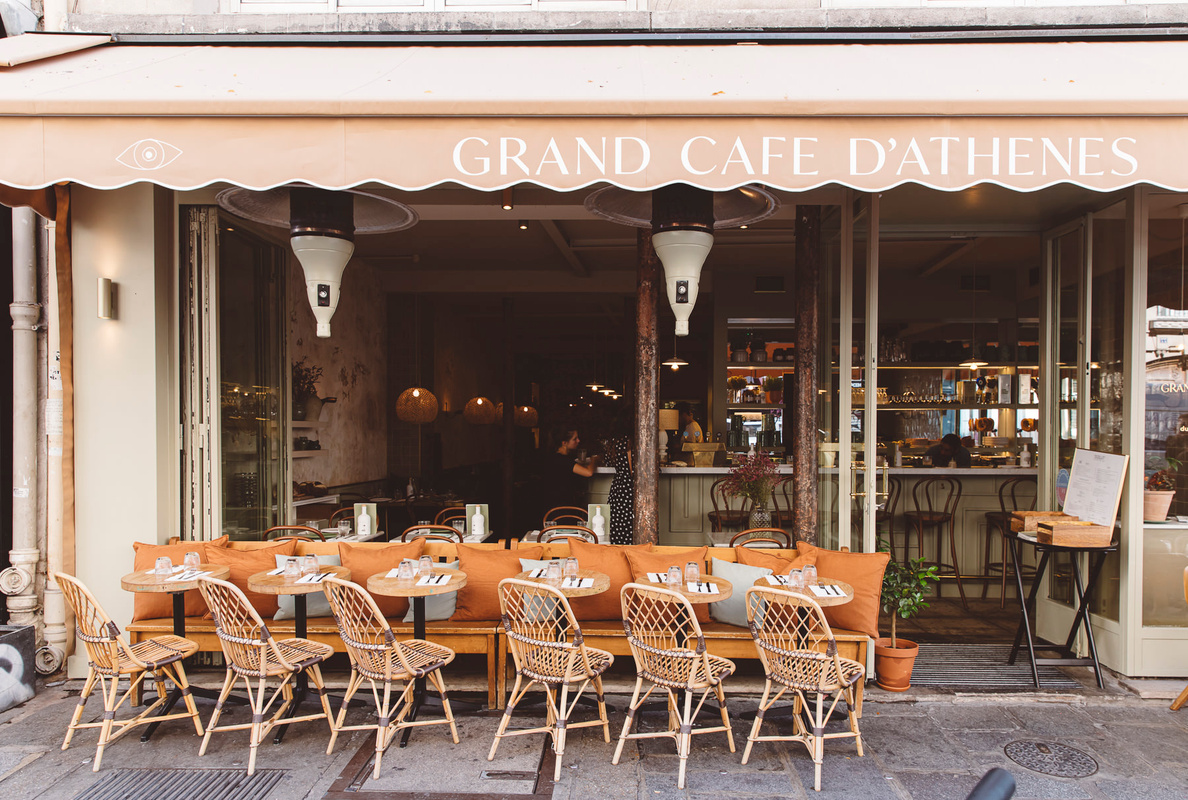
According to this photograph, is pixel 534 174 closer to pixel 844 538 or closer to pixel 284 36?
pixel 284 36

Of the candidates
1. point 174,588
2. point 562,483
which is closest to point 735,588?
point 174,588

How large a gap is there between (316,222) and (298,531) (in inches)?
138

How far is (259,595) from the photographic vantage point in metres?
4.70

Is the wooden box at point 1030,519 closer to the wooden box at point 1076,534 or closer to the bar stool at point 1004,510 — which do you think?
the wooden box at point 1076,534

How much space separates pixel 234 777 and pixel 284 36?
4.50 meters

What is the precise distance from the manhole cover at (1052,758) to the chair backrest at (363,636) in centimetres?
324

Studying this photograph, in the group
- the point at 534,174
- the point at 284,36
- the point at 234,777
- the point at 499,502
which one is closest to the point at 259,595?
the point at 234,777

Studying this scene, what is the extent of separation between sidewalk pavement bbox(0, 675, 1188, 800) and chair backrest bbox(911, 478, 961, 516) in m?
2.68

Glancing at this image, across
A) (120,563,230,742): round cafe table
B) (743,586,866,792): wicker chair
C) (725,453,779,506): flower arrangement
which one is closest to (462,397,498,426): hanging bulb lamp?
(725,453,779,506): flower arrangement

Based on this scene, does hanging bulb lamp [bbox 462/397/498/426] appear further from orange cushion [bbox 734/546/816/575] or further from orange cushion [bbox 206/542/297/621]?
orange cushion [bbox 734/546/816/575]

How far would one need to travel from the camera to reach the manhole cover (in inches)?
140

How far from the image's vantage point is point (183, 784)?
3420 millimetres

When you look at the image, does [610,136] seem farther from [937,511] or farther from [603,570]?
[937,511]

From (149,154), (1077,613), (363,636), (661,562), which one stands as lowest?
(1077,613)
